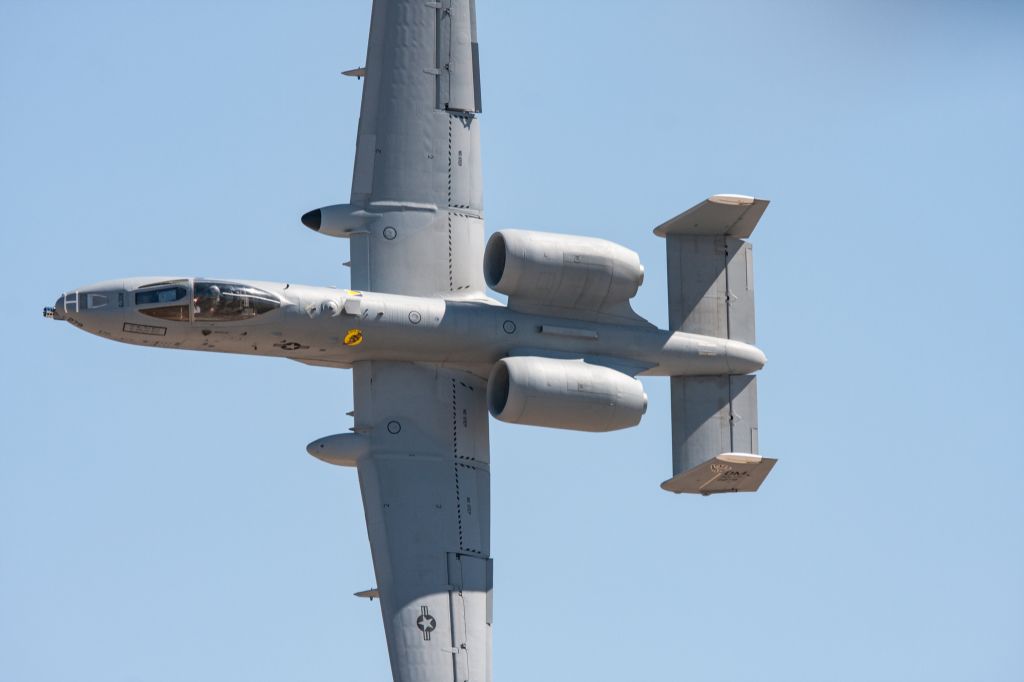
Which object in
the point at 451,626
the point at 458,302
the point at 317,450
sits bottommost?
the point at 451,626

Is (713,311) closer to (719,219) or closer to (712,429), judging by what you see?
(719,219)

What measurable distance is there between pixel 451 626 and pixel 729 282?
875 centimetres

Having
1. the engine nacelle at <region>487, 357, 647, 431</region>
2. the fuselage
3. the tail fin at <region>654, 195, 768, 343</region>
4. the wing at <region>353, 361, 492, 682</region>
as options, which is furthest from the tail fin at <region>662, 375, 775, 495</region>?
the wing at <region>353, 361, 492, 682</region>

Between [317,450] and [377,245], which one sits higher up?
[377,245]

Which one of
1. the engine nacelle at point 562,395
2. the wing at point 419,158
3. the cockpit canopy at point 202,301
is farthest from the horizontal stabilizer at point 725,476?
the cockpit canopy at point 202,301

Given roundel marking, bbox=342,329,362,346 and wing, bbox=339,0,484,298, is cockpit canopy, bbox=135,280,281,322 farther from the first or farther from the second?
wing, bbox=339,0,484,298

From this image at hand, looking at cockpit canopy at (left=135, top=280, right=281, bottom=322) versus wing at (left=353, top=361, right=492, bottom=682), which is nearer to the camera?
cockpit canopy at (left=135, top=280, right=281, bottom=322)

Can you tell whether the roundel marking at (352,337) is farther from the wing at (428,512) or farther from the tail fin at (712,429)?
the tail fin at (712,429)

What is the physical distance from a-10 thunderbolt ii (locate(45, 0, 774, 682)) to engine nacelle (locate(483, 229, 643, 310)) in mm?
41

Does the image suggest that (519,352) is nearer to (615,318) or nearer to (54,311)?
(615,318)

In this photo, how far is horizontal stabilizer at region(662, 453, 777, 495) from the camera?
149ft

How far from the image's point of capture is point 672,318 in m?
46.9

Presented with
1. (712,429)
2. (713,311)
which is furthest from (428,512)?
(713,311)

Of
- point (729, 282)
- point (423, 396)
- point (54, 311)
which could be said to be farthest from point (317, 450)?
point (729, 282)
